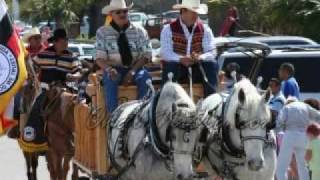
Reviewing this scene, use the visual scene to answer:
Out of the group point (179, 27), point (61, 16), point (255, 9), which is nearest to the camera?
point (179, 27)

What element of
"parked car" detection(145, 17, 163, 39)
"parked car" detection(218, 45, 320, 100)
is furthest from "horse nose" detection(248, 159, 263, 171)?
"parked car" detection(145, 17, 163, 39)

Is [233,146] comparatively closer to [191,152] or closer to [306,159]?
[191,152]

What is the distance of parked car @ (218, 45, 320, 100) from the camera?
17.6 metres

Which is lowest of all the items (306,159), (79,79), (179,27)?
(306,159)

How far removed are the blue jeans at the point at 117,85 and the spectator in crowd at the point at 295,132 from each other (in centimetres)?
283

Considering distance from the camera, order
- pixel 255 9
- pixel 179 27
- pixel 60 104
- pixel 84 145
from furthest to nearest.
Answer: pixel 255 9 → pixel 60 104 → pixel 84 145 → pixel 179 27

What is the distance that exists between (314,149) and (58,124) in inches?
141

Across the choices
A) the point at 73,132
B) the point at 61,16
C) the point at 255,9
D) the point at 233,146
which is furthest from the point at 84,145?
the point at 61,16

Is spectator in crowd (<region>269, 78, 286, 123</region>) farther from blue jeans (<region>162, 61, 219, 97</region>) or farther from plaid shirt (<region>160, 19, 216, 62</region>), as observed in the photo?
plaid shirt (<region>160, 19, 216, 62</region>)

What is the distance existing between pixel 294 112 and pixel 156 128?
390 centimetres

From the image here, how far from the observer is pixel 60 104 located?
45.1 feet

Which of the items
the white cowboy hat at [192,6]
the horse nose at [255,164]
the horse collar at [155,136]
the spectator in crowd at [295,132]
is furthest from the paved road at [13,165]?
the horse nose at [255,164]

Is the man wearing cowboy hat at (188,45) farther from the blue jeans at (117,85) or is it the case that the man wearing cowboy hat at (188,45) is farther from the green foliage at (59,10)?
the green foliage at (59,10)

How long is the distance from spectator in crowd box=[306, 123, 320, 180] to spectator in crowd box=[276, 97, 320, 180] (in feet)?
2.06
